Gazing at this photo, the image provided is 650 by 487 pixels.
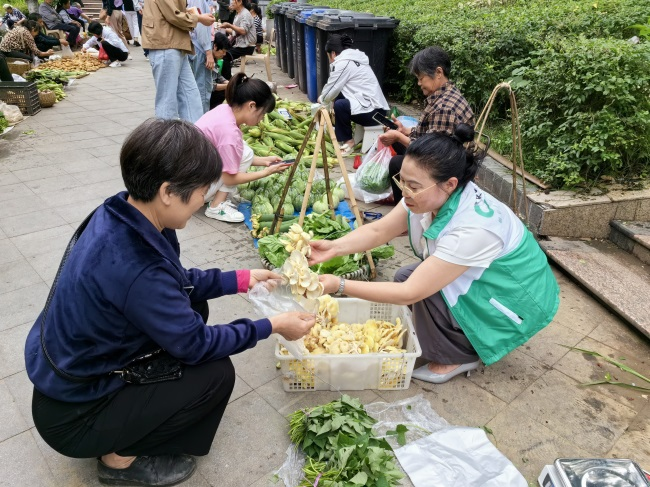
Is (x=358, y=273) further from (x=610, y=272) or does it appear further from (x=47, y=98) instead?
(x=47, y=98)

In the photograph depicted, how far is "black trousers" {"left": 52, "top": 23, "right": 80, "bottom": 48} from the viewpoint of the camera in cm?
1470

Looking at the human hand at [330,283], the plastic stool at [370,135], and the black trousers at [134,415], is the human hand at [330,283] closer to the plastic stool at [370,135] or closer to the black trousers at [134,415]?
the black trousers at [134,415]

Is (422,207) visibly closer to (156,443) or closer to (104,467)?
(156,443)

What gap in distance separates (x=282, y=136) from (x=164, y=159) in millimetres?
4912

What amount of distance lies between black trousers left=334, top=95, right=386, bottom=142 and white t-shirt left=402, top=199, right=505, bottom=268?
12.9 ft

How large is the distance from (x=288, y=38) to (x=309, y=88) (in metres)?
2.41

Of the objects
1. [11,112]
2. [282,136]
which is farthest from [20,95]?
[282,136]

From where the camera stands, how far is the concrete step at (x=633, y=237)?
151 inches

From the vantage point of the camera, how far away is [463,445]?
2246 mm

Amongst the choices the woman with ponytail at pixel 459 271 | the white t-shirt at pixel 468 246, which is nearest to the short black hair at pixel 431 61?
the woman with ponytail at pixel 459 271

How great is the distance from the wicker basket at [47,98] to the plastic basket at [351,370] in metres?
8.09

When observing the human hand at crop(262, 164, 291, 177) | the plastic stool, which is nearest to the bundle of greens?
the human hand at crop(262, 164, 291, 177)

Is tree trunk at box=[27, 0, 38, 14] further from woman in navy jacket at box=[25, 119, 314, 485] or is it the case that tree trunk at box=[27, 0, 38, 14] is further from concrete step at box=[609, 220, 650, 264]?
concrete step at box=[609, 220, 650, 264]

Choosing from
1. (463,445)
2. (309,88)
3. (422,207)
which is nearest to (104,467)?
(463,445)
